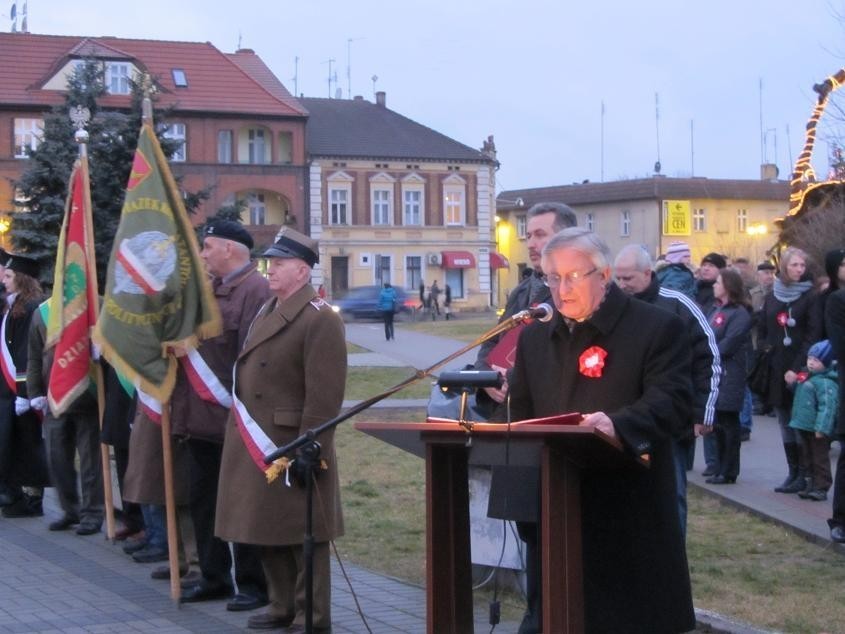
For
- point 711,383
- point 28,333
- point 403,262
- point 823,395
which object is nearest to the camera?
point 711,383

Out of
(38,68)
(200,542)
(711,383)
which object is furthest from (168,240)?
(38,68)

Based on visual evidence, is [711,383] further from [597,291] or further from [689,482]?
[689,482]

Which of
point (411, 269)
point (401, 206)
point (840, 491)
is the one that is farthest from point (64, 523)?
point (411, 269)

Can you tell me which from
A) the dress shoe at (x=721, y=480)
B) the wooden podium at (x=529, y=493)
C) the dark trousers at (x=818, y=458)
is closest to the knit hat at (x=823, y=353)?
the dark trousers at (x=818, y=458)

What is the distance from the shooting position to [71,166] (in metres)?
23.2

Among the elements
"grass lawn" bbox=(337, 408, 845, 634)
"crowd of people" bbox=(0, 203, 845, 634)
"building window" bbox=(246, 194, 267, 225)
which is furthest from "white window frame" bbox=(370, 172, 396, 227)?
"grass lawn" bbox=(337, 408, 845, 634)

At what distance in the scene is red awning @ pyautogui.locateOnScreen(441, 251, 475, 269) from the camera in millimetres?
71812

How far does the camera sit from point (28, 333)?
36.6 ft

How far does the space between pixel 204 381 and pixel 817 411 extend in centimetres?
512

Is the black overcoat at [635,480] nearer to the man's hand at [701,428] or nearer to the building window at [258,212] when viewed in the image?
the man's hand at [701,428]

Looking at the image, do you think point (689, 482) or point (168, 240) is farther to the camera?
point (689, 482)

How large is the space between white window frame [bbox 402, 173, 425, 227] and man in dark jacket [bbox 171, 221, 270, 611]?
6349 centimetres

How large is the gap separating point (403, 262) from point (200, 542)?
64.3 m

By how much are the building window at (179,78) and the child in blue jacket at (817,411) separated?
182ft
